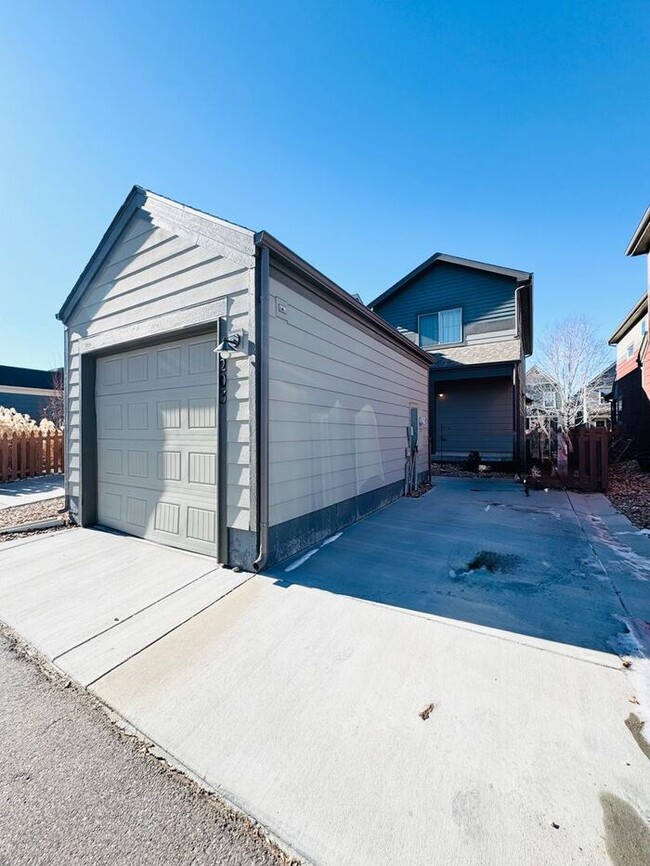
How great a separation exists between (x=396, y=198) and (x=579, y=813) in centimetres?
1001

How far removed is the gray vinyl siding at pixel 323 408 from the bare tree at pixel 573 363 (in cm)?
1440

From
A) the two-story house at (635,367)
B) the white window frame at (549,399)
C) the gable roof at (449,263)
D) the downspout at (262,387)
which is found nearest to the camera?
the downspout at (262,387)

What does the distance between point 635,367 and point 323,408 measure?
48.2 ft

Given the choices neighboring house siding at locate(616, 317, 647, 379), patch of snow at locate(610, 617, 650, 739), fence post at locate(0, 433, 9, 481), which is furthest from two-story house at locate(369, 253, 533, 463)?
fence post at locate(0, 433, 9, 481)

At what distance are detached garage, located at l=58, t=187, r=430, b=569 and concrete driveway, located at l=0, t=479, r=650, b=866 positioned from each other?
819 millimetres

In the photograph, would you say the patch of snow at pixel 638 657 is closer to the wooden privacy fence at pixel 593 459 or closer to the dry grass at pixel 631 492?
the dry grass at pixel 631 492

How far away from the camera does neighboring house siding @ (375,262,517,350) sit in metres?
11.5

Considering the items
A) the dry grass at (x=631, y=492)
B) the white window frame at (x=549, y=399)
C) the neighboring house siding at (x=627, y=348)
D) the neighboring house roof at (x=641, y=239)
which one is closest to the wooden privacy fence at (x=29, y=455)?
the dry grass at (x=631, y=492)

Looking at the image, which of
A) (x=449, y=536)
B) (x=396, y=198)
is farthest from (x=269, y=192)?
(x=449, y=536)

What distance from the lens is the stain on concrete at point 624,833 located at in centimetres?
122

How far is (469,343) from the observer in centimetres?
1191

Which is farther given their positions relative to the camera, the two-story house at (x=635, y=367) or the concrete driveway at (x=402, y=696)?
the two-story house at (x=635, y=367)

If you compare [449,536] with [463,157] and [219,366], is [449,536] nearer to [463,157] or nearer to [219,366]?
[219,366]

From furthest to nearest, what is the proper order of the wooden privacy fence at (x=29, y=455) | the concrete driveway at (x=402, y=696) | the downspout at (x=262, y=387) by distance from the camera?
the wooden privacy fence at (x=29, y=455) → the downspout at (x=262, y=387) → the concrete driveway at (x=402, y=696)
